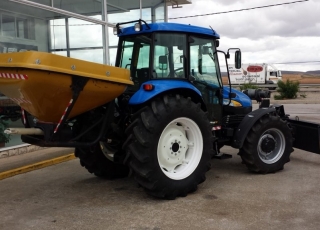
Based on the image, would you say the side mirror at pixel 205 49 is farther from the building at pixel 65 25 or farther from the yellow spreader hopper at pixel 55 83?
the building at pixel 65 25

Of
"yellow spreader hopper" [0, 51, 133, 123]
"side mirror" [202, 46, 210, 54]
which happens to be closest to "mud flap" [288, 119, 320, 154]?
"side mirror" [202, 46, 210, 54]

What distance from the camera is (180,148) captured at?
5.28 meters

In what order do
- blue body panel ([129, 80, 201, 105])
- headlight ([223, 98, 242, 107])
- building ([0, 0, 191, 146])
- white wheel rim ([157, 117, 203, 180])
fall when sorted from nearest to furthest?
blue body panel ([129, 80, 201, 105]) < white wheel rim ([157, 117, 203, 180]) < headlight ([223, 98, 242, 107]) < building ([0, 0, 191, 146])

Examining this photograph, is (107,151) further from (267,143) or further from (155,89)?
(267,143)

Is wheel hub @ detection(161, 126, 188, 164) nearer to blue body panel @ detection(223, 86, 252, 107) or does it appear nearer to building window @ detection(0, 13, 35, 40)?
blue body panel @ detection(223, 86, 252, 107)

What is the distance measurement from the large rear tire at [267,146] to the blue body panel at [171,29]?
1615 mm

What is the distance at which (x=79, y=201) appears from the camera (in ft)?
16.8

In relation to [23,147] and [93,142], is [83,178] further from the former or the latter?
[23,147]

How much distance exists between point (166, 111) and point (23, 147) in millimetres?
4761

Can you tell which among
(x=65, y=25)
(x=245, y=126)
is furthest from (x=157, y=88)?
(x=65, y=25)

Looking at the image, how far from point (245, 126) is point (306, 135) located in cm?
149

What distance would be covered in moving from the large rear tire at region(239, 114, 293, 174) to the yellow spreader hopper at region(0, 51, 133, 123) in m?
2.39

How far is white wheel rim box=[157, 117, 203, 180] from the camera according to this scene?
5.12 m

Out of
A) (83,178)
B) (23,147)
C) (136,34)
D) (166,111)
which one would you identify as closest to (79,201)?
(83,178)
